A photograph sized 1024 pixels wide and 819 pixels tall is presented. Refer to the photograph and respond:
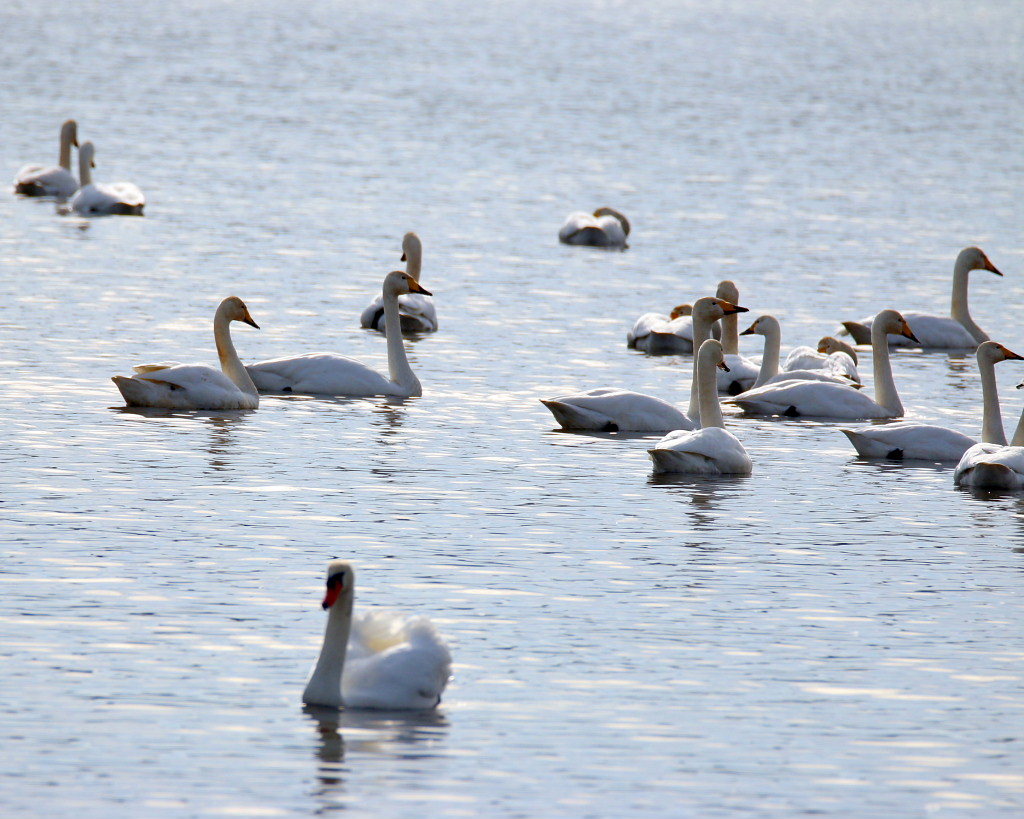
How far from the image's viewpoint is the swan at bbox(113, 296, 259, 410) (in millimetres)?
15953

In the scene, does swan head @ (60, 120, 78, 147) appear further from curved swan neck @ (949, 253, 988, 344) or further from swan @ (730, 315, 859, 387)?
swan @ (730, 315, 859, 387)

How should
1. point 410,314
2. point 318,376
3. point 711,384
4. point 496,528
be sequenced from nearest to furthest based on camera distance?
1. point 496,528
2. point 711,384
3. point 318,376
4. point 410,314

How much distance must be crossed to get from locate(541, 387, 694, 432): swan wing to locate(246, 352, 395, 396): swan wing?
6.13 feet

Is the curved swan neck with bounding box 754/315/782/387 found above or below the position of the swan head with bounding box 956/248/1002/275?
below

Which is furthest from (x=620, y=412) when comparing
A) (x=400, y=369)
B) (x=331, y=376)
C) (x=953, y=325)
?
(x=953, y=325)

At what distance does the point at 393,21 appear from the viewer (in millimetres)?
96750

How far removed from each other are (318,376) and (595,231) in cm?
1142

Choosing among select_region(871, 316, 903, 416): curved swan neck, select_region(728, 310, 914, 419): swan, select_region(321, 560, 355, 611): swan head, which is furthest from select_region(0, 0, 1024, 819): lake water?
select_region(321, 560, 355, 611): swan head

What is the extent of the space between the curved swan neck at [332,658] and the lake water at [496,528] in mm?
122

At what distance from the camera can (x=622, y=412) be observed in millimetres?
15898

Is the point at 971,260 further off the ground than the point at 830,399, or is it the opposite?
the point at 971,260

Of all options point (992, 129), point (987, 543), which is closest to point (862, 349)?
point (987, 543)

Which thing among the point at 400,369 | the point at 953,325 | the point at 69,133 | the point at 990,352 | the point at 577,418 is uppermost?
the point at 69,133

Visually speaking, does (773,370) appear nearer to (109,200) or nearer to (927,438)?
(927,438)
